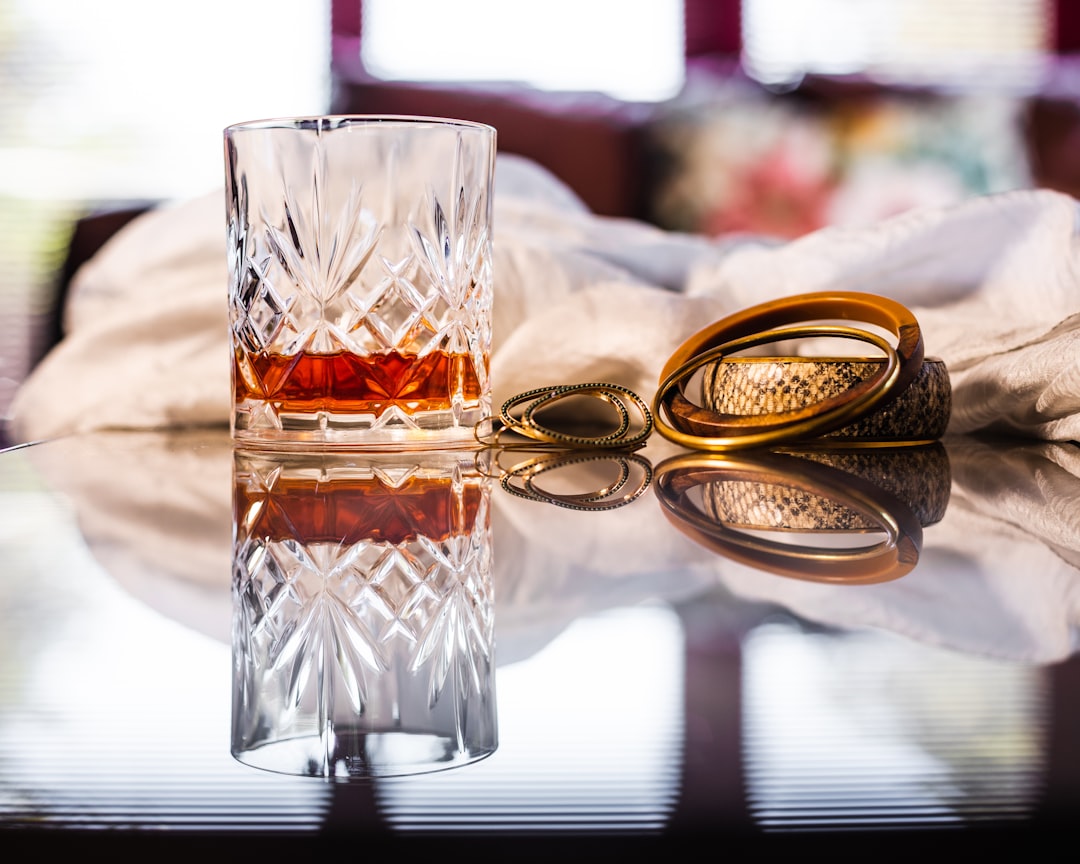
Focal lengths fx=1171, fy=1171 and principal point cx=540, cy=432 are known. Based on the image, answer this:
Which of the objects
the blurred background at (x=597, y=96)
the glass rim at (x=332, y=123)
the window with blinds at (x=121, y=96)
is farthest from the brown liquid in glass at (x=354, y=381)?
the window with blinds at (x=121, y=96)

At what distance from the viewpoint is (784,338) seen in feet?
2.30

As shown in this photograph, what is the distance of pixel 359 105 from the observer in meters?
2.56

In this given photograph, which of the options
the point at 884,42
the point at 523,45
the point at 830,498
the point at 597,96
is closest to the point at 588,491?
the point at 830,498

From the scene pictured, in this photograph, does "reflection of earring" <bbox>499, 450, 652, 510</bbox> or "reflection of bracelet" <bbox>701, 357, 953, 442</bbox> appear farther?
"reflection of bracelet" <bbox>701, 357, 953, 442</bbox>

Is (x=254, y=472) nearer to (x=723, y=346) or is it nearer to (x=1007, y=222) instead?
(x=723, y=346)

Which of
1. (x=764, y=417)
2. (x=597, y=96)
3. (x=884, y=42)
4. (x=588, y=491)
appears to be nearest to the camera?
(x=588, y=491)

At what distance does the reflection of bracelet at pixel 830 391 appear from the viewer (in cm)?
61

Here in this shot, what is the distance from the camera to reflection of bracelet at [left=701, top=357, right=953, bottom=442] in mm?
614

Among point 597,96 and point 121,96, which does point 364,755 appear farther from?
point 121,96

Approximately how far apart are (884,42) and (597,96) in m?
0.71

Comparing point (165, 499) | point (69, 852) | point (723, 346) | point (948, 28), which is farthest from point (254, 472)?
point (948, 28)

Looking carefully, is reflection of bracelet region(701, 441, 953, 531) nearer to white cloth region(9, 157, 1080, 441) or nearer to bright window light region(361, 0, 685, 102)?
white cloth region(9, 157, 1080, 441)

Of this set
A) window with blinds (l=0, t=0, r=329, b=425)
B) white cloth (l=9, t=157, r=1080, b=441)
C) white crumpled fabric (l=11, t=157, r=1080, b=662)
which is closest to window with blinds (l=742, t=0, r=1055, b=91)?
window with blinds (l=0, t=0, r=329, b=425)

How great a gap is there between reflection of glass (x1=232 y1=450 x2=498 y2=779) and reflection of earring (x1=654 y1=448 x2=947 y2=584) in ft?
0.24
